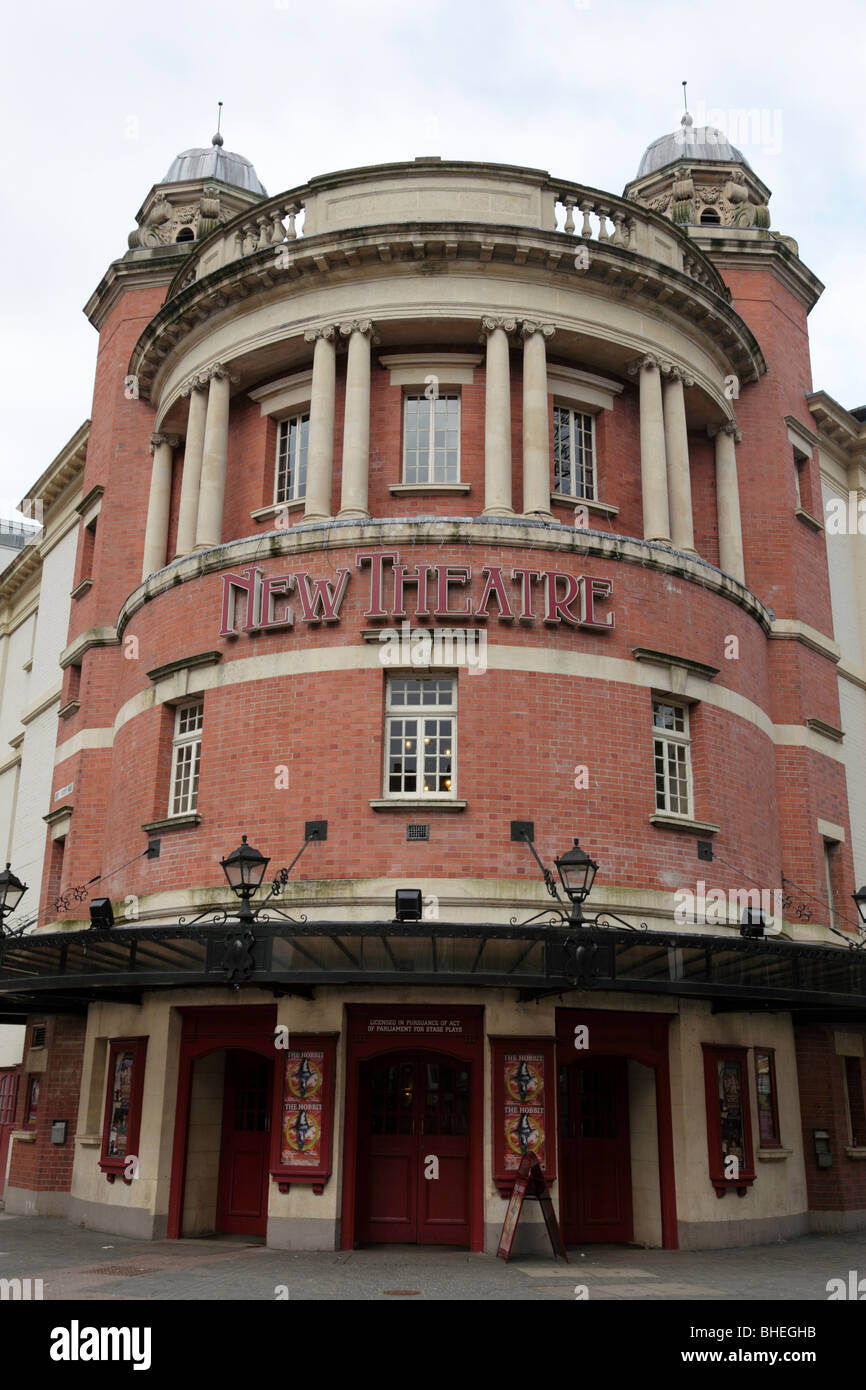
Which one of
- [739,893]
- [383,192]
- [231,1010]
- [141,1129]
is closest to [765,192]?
[383,192]

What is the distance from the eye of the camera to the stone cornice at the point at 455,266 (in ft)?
68.9

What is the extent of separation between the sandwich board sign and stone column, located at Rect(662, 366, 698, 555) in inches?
421

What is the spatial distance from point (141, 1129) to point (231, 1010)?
2.44m

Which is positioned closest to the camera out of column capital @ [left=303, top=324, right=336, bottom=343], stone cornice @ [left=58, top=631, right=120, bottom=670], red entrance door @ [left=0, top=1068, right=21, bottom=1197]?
column capital @ [left=303, top=324, right=336, bottom=343]

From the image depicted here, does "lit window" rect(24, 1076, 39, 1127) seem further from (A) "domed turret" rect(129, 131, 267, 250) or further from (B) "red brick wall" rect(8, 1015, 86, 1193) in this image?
(A) "domed turret" rect(129, 131, 267, 250)

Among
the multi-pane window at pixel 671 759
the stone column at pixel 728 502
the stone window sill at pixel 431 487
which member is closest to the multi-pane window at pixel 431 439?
the stone window sill at pixel 431 487

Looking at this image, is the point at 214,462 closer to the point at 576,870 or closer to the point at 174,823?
the point at 174,823

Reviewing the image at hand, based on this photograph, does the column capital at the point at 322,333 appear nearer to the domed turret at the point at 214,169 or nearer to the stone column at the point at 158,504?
the stone column at the point at 158,504

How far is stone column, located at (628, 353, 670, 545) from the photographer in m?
21.5

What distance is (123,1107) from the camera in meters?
19.9

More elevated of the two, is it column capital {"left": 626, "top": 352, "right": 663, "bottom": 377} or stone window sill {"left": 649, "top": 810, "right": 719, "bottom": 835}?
column capital {"left": 626, "top": 352, "right": 663, "bottom": 377}

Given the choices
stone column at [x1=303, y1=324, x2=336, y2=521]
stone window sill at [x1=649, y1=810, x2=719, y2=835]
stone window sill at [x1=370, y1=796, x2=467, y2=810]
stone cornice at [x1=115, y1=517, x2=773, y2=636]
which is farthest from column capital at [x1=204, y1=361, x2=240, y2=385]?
stone window sill at [x1=649, y1=810, x2=719, y2=835]

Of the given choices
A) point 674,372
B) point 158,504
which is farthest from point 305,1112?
point 674,372

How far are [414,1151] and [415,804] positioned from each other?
5.02m
